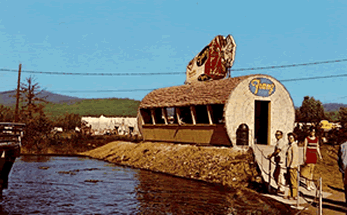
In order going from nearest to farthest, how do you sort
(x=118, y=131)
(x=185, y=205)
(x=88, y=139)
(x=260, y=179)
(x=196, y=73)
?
1. (x=185, y=205)
2. (x=260, y=179)
3. (x=196, y=73)
4. (x=88, y=139)
5. (x=118, y=131)

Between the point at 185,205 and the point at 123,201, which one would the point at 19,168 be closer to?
the point at 123,201

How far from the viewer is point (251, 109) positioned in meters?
24.0

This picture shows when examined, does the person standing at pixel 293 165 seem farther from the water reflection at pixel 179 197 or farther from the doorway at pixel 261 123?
the doorway at pixel 261 123

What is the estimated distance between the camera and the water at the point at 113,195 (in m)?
13.3

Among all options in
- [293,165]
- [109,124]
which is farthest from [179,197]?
[109,124]

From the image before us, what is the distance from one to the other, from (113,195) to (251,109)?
38.1 feet

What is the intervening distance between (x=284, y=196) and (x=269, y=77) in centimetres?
1109

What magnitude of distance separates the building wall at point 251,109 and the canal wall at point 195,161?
74.1 inches

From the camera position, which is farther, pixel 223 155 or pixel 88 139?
pixel 88 139

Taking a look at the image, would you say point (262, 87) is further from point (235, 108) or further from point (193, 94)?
point (193, 94)

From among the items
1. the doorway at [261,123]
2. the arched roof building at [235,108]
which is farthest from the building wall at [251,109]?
the doorway at [261,123]

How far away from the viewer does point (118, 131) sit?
2714 inches

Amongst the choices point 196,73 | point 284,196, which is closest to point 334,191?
point 284,196

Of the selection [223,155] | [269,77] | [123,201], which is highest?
[269,77]
